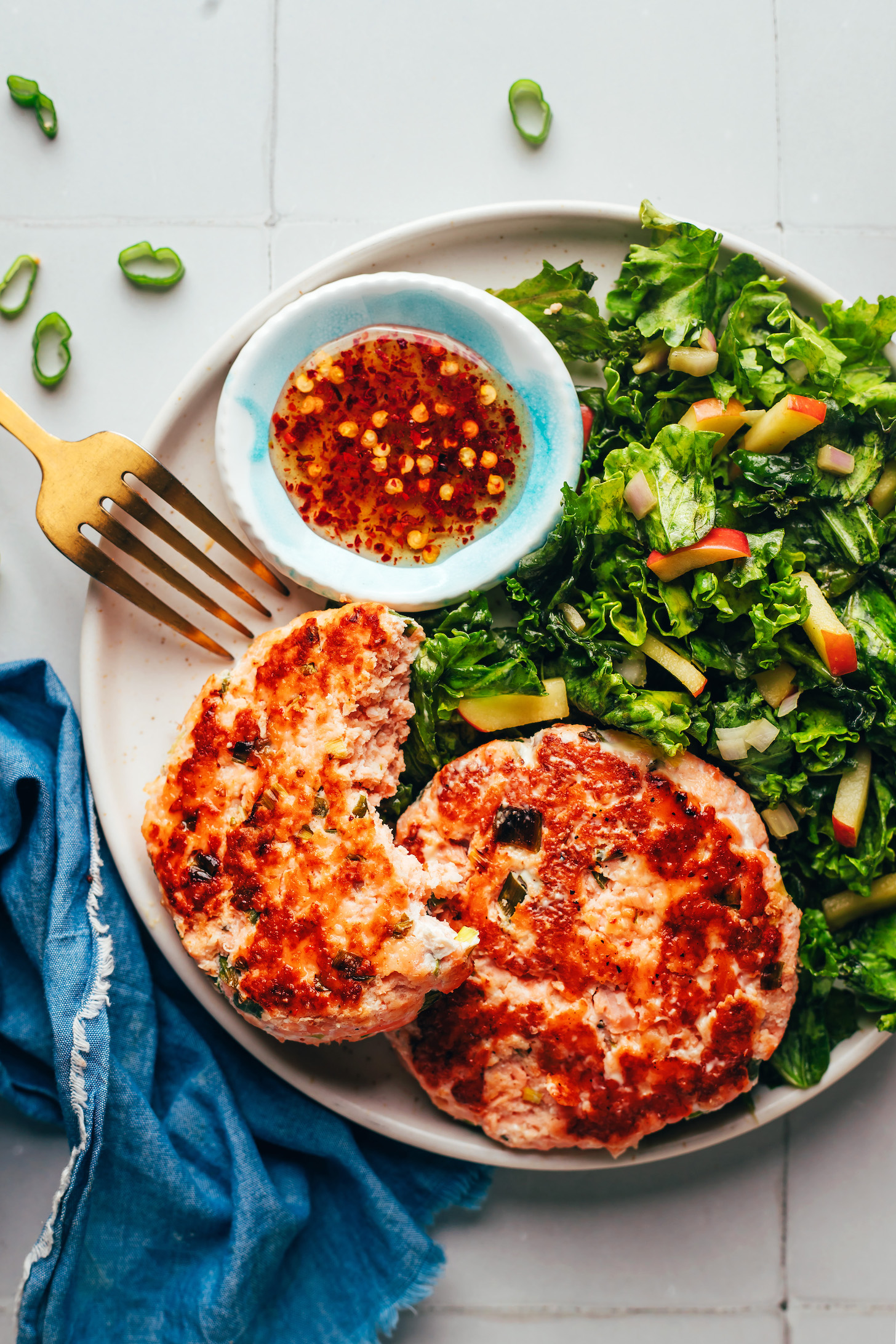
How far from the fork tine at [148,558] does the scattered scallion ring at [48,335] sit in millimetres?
683

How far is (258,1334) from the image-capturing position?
301cm

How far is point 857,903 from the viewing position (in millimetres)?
2896

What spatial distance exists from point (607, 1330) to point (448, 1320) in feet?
1.87

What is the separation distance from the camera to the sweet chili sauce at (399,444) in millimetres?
2957

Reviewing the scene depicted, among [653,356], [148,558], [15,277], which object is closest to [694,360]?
[653,356]

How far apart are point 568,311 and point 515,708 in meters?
1.31

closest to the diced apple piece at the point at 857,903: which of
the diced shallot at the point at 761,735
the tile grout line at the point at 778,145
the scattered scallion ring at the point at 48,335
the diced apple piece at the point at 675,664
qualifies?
the diced shallot at the point at 761,735

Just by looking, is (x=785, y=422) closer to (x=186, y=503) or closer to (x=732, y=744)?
(x=732, y=744)

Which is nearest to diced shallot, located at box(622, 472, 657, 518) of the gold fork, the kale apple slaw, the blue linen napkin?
the kale apple slaw

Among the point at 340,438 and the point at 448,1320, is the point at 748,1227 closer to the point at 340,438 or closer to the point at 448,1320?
the point at 448,1320

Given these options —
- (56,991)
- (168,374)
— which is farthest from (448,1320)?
(168,374)

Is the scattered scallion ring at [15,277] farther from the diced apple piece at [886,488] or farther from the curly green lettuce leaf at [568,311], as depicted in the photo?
the diced apple piece at [886,488]

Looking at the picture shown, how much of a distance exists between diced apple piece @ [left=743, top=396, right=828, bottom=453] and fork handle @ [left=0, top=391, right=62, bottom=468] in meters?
2.18

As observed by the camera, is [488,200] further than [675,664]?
Yes
